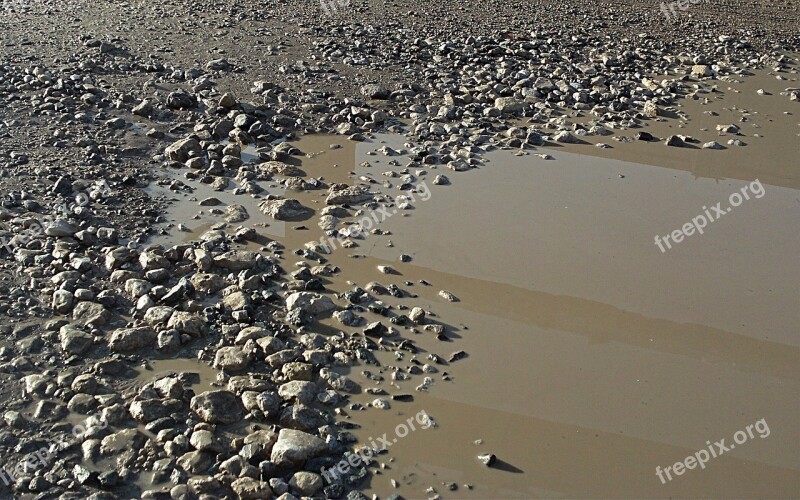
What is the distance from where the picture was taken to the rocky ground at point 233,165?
3.73m

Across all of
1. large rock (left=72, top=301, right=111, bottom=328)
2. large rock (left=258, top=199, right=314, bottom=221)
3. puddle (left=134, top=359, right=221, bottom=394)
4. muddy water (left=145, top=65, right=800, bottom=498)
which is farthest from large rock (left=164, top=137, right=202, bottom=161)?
puddle (left=134, top=359, right=221, bottom=394)

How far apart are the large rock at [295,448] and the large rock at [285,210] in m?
2.31

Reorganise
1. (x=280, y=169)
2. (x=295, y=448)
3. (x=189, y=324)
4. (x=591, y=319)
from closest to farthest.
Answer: (x=295, y=448), (x=189, y=324), (x=591, y=319), (x=280, y=169)

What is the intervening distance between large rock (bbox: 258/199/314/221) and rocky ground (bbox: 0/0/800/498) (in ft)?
0.07

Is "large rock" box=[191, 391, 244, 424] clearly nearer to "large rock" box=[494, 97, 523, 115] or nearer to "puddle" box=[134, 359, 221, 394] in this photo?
"puddle" box=[134, 359, 221, 394]

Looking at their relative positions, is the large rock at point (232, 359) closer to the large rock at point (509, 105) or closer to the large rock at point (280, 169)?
the large rock at point (280, 169)

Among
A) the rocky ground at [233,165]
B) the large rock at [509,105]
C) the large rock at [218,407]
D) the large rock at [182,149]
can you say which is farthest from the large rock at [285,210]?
the large rock at [509,105]

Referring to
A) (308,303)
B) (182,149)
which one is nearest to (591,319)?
(308,303)

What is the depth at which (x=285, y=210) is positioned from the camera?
5766 millimetres

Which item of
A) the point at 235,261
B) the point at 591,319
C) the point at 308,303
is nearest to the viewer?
the point at 308,303

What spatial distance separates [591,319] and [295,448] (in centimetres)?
206

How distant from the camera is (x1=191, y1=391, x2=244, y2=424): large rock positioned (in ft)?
12.5

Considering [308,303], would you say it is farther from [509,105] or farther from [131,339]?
[509,105]

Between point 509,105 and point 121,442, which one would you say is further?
point 509,105
